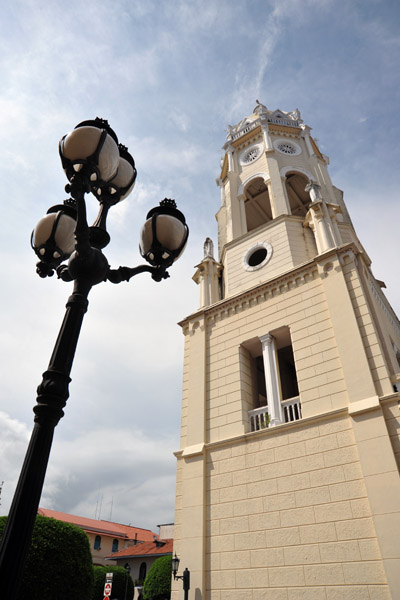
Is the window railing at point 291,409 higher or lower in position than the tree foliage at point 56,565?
higher

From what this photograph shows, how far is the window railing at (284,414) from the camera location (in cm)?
1078

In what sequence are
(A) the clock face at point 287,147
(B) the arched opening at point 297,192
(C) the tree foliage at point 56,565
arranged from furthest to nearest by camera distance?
(B) the arched opening at point 297,192
(A) the clock face at point 287,147
(C) the tree foliage at point 56,565

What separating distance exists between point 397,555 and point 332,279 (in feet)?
23.1

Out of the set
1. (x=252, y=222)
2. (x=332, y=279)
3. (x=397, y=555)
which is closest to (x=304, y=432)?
(x=397, y=555)

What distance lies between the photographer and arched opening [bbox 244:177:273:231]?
67.5 feet

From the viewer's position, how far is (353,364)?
32.2 feet

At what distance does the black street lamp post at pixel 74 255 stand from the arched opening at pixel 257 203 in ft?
52.4

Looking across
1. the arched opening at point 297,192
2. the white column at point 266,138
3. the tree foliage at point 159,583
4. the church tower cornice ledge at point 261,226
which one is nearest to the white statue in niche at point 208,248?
the church tower cornice ledge at point 261,226

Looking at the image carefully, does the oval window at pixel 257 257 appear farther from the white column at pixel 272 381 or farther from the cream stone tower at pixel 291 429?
the white column at pixel 272 381

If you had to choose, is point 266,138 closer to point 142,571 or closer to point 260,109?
point 260,109

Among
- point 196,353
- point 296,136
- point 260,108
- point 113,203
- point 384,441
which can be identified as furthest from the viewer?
point 260,108

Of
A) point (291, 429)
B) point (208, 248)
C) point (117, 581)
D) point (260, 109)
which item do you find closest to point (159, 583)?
point (117, 581)

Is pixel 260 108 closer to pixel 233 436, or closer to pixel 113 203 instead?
pixel 233 436

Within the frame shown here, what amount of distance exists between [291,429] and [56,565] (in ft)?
23.6
